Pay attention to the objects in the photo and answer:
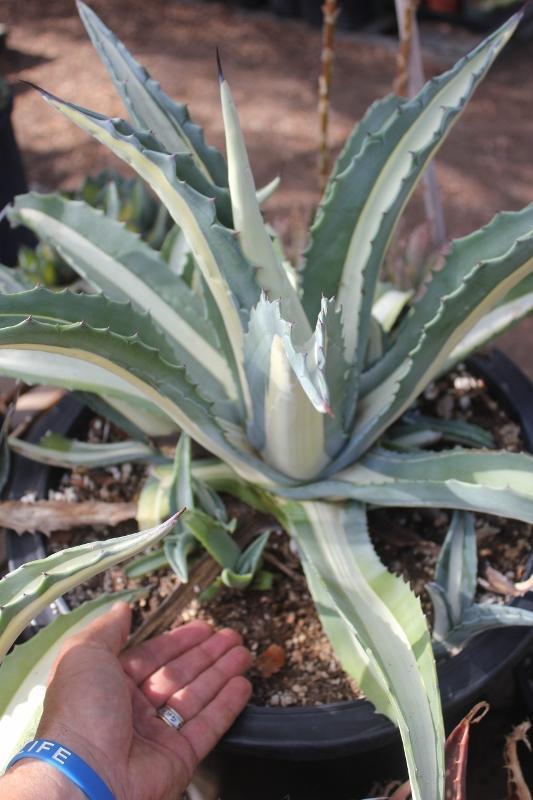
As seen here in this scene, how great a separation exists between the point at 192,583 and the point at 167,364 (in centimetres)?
30

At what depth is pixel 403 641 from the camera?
0.85 m

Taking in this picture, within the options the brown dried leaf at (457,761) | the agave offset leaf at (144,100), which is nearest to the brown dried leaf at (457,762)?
the brown dried leaf at (457,761)

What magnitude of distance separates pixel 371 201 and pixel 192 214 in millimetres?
271

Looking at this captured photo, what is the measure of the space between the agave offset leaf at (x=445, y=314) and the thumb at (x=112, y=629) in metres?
0.32

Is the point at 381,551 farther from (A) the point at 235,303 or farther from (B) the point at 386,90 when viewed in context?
(B) the point at 386,90

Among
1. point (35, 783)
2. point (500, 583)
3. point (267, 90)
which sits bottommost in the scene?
point (35, 783)

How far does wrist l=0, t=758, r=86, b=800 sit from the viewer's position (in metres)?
0.74

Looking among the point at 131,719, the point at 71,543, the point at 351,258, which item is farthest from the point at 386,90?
the point at 131,719

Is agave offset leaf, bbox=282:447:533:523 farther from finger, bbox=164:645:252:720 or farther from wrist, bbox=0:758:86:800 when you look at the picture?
wrist, bbox=0:758:86:800

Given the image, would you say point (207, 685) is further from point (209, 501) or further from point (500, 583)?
point (500, 583)

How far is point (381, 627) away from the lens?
0.87 metres

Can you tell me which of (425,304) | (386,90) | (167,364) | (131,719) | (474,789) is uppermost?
(386,90)

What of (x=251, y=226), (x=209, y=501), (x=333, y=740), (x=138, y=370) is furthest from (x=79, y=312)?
(x=333, y=740)

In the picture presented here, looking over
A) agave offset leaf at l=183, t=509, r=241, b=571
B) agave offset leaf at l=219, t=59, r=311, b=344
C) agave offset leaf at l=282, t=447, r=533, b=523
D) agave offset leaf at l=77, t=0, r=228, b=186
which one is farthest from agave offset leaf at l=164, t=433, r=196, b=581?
agave offset leaf at l=77, t=0, r=228, b=186
